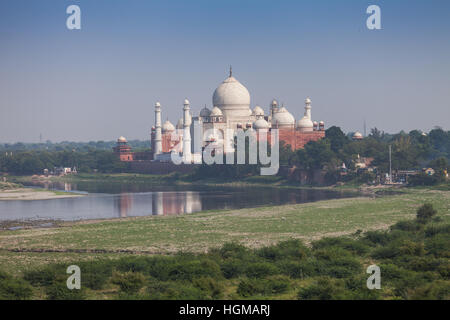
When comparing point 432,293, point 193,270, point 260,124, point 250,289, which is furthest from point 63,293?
point 260,124

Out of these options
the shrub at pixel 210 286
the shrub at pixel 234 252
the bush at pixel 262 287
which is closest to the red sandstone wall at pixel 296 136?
A: the shrub at pixel 234 252

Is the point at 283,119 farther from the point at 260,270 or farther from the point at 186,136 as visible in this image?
the point at 260,270

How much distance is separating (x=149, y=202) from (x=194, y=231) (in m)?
17.4

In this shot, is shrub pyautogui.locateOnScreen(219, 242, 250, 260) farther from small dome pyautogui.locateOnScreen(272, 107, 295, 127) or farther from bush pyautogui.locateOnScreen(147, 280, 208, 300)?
small dome pyautogui.locateOnScreen(272, 107, 295, 127)

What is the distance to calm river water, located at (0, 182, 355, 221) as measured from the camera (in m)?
37.4

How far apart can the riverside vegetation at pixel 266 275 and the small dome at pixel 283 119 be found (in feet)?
158

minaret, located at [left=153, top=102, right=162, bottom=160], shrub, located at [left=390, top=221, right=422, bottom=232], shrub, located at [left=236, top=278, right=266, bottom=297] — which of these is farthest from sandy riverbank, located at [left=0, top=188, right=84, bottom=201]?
shrub, located at [left=236, top=278, right=266, bottom=297]

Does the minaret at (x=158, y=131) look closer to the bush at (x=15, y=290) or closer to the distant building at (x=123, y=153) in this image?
the distant building at (x=123, y=153)

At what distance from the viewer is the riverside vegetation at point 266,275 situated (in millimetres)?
15008

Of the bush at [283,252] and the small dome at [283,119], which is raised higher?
the small dome at [283,119]

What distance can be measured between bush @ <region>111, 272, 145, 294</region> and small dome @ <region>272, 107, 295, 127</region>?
54071 mm

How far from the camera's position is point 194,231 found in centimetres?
2727

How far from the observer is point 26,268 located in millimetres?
19672

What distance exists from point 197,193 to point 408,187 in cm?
1644
